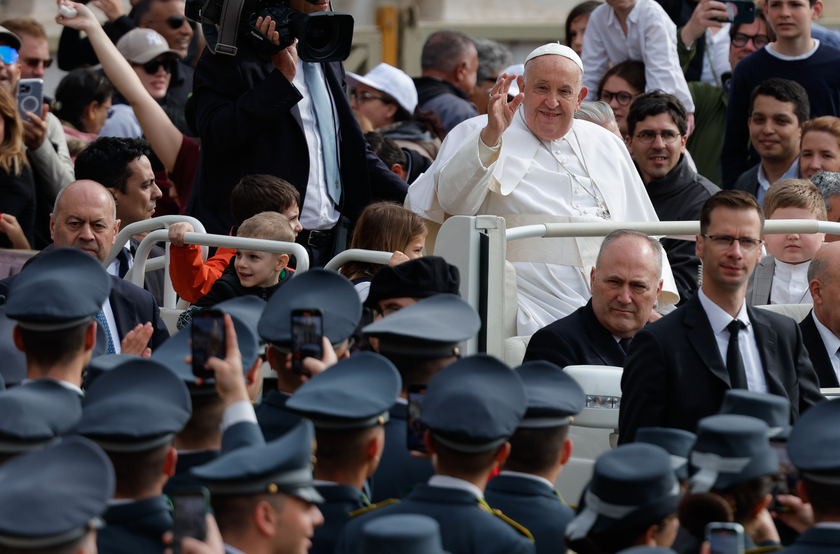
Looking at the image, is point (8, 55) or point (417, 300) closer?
point (417, 300)

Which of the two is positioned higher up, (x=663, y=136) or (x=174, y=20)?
(x=174, y=20)

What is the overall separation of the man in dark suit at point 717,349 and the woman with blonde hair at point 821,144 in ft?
9.20

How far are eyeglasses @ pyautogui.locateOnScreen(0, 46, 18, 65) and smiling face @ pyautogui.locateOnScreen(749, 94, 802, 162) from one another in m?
4.42

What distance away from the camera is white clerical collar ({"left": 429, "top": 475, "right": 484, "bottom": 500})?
2861mm

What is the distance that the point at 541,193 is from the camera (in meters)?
5.80

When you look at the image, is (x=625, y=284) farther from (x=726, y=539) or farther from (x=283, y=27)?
(x=726, y=539)

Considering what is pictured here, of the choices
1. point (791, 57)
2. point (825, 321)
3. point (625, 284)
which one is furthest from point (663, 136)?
point (625, 284)

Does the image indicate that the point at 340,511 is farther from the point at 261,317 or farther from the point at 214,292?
the point at 214,292

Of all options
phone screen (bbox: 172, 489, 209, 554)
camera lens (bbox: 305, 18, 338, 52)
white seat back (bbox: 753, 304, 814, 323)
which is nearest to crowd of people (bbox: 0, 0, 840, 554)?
phone screen (bbox: 172, 489, 209, 554)

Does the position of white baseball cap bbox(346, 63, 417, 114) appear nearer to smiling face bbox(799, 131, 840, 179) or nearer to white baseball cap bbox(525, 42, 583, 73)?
white baseball cap bbox(525, 42, 583, 73)

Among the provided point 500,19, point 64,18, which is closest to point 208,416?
point 64,18

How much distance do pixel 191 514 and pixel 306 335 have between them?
98cm

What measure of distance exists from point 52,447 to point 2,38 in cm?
506

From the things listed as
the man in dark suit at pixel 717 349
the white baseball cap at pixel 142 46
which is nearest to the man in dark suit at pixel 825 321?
the man in dark suit at pixel 717 349
